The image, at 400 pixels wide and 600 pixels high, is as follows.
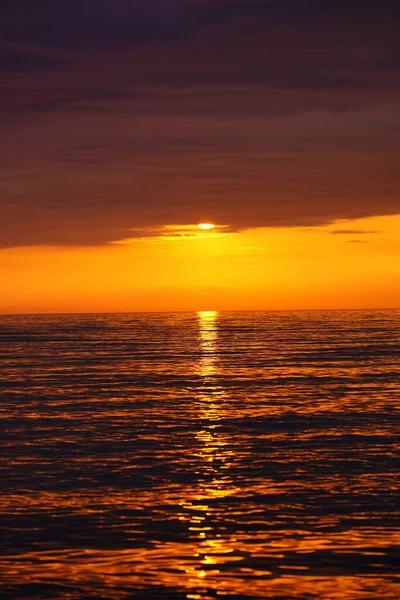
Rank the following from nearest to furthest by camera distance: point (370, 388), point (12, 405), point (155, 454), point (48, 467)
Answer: point (48, 467), point (155, 454), point (12, 405), point (370, 388)

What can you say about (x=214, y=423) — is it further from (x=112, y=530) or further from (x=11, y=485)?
(x=112, y=530)

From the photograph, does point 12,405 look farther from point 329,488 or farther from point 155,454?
point 329,488

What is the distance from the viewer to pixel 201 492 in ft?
78.6

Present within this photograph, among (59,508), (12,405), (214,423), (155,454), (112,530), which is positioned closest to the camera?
(112,530)

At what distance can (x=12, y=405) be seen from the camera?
142 ft

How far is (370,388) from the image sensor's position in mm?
50188

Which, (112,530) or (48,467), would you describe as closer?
(112,530)

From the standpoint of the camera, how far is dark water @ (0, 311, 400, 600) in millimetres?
16688

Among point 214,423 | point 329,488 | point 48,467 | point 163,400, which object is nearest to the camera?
point 329,488

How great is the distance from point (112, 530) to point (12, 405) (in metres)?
24.6

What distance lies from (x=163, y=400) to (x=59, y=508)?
24234mm

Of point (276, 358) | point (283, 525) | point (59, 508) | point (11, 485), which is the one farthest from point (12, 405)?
point (276, 358)

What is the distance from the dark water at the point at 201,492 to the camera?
1669 cm

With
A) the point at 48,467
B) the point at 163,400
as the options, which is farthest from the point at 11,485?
the point at 163,400
